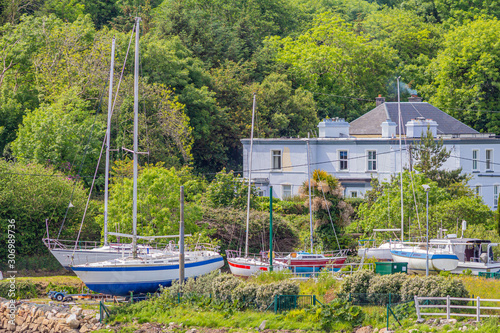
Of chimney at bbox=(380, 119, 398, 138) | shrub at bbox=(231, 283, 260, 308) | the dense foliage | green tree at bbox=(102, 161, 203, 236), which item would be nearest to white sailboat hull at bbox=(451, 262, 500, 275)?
the dense foliage

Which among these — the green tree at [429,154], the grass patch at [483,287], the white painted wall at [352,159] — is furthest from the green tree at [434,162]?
the grass patch at [483,287]

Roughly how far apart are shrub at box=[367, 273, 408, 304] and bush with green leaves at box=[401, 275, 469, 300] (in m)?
0.38

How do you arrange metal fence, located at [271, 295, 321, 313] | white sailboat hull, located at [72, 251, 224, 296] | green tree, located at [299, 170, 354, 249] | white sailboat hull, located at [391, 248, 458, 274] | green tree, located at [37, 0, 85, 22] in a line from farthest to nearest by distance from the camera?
green tree, located at [37, 0, 85, 22]
green tree, located at [299, 170, 354, 249]
white sailboat hull, located at [391, 248, 458, 274]
white sailboat hull, located at [72, 251, 224, 296]
metal fence, located at [271, 295, 321, 313]

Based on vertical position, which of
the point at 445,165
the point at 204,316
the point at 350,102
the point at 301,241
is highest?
the point at 350,102

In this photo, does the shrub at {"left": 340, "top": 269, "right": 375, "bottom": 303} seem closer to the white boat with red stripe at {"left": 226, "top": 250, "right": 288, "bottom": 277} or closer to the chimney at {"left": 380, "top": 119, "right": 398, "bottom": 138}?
the white boat with red stripe at {"left": 226, "top": 250, "right": 288, "bottom": 277}

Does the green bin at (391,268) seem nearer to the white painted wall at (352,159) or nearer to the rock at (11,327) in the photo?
the rock at (11,327)

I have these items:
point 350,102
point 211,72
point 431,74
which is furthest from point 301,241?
point 431,74

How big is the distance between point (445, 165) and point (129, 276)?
29.1 metres

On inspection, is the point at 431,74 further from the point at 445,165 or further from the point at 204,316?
the point at 204,316

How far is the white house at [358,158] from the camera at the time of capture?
53.3 metres

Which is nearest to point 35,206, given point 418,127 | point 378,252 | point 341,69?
point 378,252

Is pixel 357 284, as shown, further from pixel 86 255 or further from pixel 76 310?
pixel 86 255

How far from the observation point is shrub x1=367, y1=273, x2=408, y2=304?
2825 centimetres

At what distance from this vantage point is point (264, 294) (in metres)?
29.2
